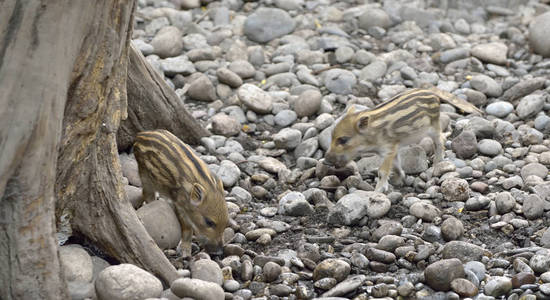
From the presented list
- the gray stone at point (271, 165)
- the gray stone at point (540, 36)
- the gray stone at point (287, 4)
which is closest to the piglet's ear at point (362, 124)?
the gray stone at point (271, 165)

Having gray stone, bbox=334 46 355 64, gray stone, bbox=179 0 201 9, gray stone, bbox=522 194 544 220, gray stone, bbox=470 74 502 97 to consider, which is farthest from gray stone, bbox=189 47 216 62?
gray stone, bbox=522 194 544 220

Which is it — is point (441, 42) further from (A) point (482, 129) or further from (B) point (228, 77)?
(B) point (228, 77)

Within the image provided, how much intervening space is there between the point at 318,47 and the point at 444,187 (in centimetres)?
367

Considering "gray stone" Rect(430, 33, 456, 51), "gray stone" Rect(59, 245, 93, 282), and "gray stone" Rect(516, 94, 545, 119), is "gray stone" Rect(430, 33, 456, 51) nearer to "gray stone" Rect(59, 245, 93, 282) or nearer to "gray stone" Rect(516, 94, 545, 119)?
"gray stone" Rect(516, 94, 545, 119)

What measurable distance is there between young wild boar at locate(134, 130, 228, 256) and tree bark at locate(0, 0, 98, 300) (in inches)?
61.0

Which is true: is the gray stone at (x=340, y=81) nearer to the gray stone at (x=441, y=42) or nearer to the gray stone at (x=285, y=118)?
the gray stone at (x=285, y=118)

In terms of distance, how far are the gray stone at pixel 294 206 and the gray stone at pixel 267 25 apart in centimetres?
391

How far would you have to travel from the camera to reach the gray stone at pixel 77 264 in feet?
15.6

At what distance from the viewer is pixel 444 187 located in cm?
662

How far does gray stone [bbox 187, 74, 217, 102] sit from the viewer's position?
842 centimetres

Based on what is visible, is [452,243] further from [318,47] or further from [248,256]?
[318,47]

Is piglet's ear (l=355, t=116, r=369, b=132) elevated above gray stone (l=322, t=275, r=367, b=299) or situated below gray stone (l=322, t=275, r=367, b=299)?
above

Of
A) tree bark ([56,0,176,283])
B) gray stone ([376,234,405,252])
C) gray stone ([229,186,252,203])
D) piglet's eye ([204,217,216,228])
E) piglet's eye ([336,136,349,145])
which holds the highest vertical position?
tree bark ([56,0,176,283])

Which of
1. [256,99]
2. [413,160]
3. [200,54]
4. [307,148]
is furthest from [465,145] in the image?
[200,54]
